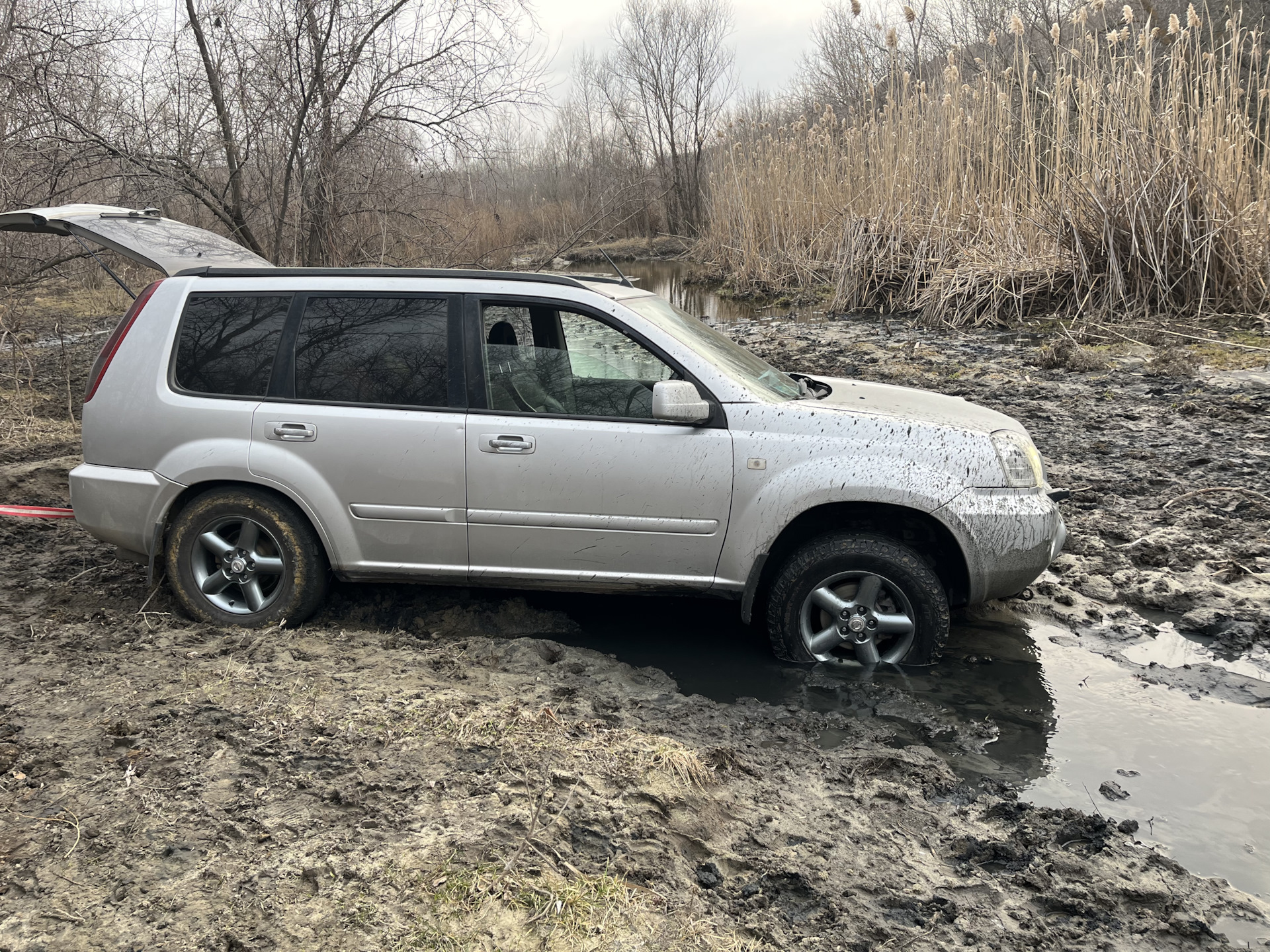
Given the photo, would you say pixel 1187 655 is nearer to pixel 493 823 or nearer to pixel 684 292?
pixel 493 823

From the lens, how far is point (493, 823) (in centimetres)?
287

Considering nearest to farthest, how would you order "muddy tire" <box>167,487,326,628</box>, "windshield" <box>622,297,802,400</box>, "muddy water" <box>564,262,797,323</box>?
"windshield" <box>622,297,802,400</box>, "muddy tire" <box>167,487,326,628</box>, "muddy water" <box>564,262,797,323</box>

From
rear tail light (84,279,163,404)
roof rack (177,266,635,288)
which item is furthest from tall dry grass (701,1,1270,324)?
rear tail light (84,279,163,404)

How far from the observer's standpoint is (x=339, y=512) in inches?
167

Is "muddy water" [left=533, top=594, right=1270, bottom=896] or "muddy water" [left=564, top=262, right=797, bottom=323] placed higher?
"muddy water" [left=564, top=262, right=797, bottom=323]

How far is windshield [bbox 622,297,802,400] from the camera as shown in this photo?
4191mm

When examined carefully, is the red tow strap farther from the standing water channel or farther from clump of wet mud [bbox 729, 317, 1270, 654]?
clump of wet mud [bbox 729, 317, 1270, 654]

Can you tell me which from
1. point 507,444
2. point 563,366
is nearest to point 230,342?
point 507,444

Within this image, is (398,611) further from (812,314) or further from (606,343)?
(812,314)

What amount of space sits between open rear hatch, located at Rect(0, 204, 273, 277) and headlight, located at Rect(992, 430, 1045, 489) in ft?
11.6

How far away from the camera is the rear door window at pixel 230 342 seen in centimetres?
435

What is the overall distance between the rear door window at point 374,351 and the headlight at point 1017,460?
96.0 inches

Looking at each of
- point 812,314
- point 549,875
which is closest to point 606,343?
point 549,875

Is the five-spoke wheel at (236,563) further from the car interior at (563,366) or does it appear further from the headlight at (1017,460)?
the headlight at (1017,460)
